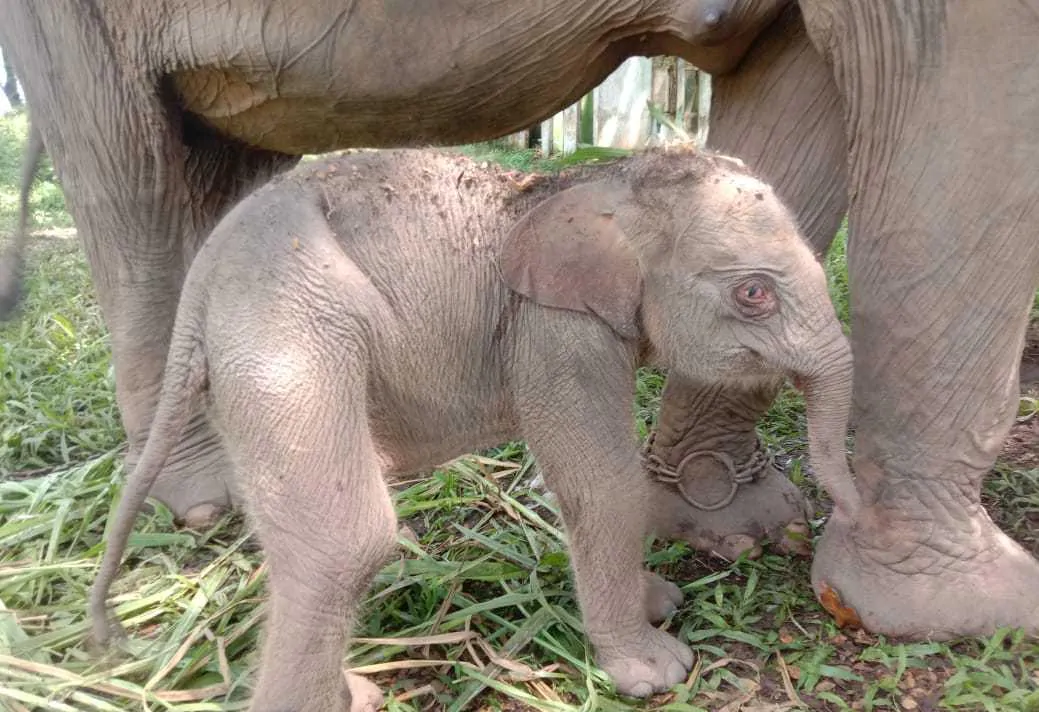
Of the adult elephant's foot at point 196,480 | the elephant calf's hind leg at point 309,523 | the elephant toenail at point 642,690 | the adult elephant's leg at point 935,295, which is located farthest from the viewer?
the adult elephant's foot at point 196,480

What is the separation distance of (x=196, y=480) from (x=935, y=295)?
6.46 ft

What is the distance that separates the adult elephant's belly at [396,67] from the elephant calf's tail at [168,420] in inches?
31.8

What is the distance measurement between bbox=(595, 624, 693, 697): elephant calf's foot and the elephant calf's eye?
2.33ft

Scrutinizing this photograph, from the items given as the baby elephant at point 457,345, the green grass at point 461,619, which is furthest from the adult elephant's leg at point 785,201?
the baby elephant at point 457,345

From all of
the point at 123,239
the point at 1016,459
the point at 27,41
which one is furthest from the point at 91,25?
the point at 1016,459

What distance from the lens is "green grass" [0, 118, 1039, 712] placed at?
75.4 inches

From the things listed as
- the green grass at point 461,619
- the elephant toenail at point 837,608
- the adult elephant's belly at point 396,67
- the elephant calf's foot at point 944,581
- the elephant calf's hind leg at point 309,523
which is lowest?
the green grass at point 461,619

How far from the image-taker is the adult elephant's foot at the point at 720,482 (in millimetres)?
2373

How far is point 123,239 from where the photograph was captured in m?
2.54

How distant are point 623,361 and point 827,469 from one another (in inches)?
16.3

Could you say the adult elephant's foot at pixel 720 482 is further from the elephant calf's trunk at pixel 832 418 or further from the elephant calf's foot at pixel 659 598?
the elephant calf's trunk at pixel 832 418

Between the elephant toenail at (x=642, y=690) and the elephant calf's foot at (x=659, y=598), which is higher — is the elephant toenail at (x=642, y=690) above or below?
below

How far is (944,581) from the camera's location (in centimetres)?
196

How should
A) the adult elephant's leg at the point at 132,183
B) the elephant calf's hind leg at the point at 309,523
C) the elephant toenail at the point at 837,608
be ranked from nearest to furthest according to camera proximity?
the elephant calf's hind leg at the point at 309,523, the elephant toenail at the point at 837,608, the adult elephant's leg at the point at 132,183
